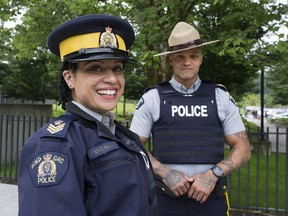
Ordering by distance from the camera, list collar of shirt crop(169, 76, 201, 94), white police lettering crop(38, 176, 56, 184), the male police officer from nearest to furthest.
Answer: white police lettering crop(38, 176, 56, 184) < the male police officer < collar of shirt crop(169, 76, 201, 94)

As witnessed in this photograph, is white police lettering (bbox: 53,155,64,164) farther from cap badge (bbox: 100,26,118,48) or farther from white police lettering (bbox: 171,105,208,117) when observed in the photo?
white police lettering (bbox: 171,105,208,117)

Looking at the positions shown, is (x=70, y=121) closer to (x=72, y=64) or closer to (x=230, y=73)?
(x=72, y=64)

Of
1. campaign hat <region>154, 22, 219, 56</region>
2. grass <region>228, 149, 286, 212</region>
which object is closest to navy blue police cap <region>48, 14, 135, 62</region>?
campaign hat <region>154, 22, 219, 56</region>

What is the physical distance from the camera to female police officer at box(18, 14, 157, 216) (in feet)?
3.44

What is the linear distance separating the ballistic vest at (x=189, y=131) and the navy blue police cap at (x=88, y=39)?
1.01 m

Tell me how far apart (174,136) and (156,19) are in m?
2.71

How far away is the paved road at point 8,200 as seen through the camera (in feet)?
16.5

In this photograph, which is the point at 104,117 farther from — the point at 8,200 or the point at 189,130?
the point at 8,200

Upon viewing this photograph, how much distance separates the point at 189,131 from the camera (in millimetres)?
2328

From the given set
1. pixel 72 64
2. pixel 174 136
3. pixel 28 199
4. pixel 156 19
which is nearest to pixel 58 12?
pixel 156 19

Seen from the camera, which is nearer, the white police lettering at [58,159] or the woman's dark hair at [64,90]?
the white police lettering at [58,159]

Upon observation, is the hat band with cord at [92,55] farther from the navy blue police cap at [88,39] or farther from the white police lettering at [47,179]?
the white police lettering at [47,179]

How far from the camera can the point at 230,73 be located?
949 cm

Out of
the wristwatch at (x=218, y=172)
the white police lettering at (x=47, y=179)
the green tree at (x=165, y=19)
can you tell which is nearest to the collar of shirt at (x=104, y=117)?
the white police lettering at (x=47, y=179)
